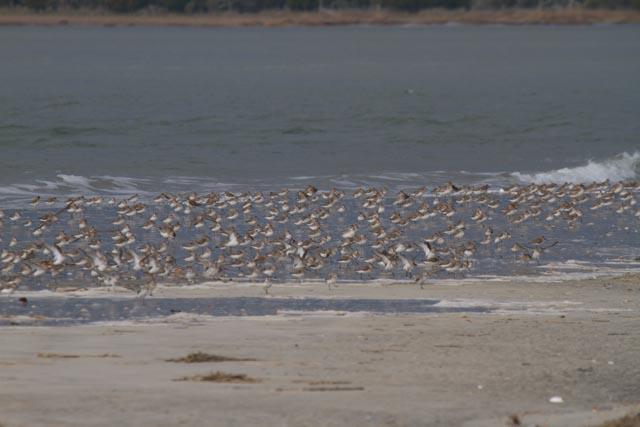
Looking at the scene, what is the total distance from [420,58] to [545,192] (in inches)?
3347

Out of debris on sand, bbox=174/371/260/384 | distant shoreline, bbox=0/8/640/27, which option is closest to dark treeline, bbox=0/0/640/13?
distant shoreline, bbox=0/8/640/27

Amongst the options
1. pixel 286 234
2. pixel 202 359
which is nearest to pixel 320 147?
pixel 286 234

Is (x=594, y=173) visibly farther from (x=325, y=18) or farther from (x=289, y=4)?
(x=325, y=18)

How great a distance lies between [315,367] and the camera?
11.9 meters

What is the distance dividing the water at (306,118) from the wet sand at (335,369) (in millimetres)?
15475

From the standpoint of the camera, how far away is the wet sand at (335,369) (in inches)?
407

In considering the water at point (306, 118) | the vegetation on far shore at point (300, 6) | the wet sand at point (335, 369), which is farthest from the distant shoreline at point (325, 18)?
the wet sand at point (335, 369)

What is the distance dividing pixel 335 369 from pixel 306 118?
4029 centimetres

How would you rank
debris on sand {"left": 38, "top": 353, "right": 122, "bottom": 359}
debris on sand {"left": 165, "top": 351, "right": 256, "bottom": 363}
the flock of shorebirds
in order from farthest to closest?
the flock of shorebirds < debris on sand {"left": 38, "top": 353, "right": 122, "bottom": 359} < debris on sand {"left": 165, "top": 351, "right": 256, "bottom": 363}

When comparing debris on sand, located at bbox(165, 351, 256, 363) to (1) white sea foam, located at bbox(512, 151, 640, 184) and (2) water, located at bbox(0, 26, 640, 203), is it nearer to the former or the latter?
(2) water, located at bbox(0, 26, 640, 203)

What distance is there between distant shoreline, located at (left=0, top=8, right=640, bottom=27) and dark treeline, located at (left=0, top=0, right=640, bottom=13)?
5.17 ft

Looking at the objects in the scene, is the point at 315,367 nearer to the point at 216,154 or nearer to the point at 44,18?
the point at 216,154

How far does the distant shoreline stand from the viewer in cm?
15725

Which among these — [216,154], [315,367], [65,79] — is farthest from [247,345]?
[65,79]
